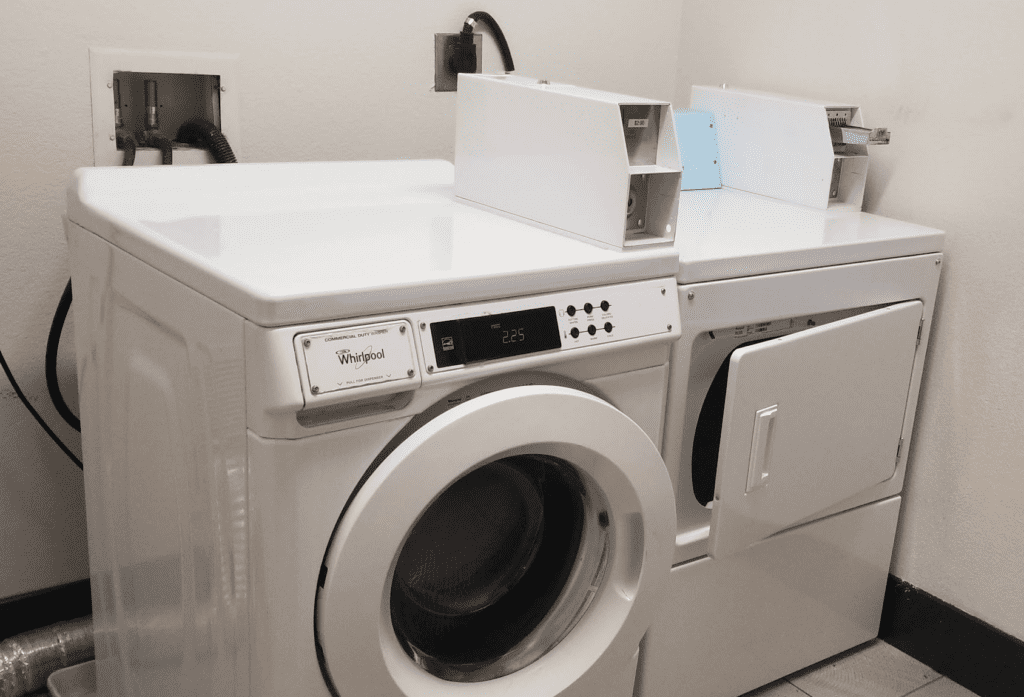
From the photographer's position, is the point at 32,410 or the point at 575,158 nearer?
the point at 575,158

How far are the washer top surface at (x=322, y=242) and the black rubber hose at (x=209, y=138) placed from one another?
0.13m

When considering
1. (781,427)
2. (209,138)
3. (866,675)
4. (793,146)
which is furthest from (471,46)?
(866,675)

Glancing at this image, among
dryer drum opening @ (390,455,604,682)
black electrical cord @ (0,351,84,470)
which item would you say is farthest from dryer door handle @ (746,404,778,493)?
black electrical cord @ (0,351,84,470)

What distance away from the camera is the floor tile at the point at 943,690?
1.67 m

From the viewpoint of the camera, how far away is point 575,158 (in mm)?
1218

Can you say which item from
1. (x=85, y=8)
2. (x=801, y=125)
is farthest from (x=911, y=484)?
(x=85, y=8)

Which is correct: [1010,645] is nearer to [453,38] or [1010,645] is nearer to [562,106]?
[562,106]

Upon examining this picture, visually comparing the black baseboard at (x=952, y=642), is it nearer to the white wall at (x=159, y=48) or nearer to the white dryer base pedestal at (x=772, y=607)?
the white dryer base pedestal at (x=772, y=607)

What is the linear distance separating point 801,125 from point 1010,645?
0.95 metres

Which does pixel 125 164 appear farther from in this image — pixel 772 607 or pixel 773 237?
pixel 772 607

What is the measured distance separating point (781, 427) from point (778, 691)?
0.58 m

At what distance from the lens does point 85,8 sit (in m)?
1.41

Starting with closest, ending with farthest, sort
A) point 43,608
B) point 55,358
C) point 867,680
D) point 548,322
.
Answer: point 548,322 → point 55,358 → point 43,608 → point 867,680

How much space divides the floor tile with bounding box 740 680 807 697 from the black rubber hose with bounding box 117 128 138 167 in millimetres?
1334
